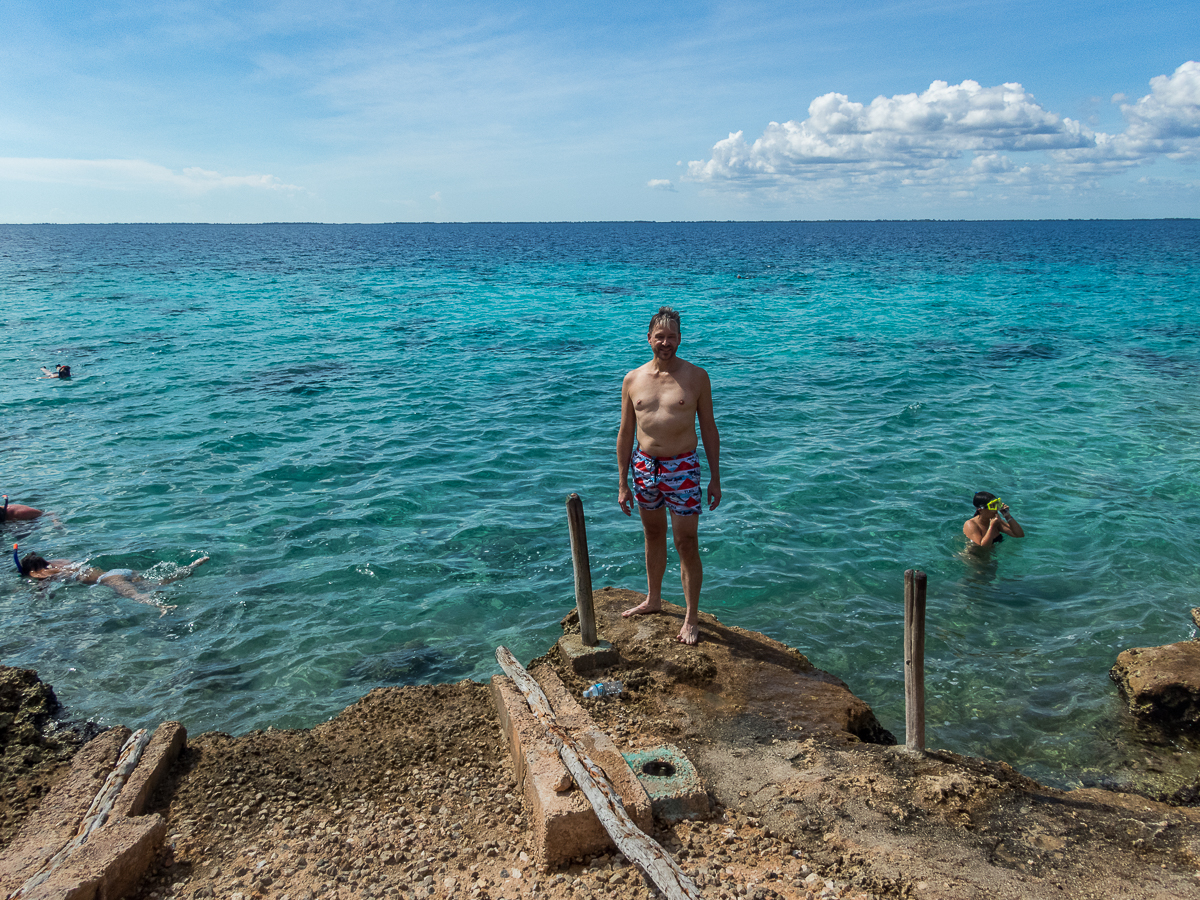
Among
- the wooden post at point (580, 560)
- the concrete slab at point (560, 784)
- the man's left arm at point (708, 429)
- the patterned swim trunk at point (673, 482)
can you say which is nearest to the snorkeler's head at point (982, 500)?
the man's left arm at point (708, 429)

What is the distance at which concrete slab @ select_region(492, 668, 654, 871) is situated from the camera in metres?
3.62

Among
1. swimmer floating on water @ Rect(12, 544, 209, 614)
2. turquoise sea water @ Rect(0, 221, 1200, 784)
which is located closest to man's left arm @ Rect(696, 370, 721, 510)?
turquoise sea water @ Rect(0, 221, 1200, 784)

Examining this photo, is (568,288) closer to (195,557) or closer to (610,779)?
(195,557)

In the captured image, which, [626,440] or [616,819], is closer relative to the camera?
[616,819]

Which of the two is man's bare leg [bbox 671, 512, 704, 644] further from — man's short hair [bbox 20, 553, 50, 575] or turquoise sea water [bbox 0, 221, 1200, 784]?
man's short hair [bbox 20, 553, 50, 575]

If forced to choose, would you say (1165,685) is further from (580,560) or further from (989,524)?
(580,560)

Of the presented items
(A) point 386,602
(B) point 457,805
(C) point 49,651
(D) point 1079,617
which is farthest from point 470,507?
(D) point 1079,617

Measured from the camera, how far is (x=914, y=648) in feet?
14.6

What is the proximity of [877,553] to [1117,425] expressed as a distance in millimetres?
8212

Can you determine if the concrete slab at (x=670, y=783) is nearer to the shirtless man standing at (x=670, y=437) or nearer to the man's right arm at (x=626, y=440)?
the shirtless man standing at (x=670, y=437)

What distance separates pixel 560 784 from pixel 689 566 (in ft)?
6.86

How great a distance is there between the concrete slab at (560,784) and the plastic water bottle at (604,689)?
19.1 inches

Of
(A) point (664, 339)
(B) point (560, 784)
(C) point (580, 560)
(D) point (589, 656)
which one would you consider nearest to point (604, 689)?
(D) point (589, 656)

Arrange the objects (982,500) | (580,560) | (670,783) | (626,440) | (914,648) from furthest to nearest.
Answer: (982,500), (626,440), (580,560), (914,648), (670,783)
